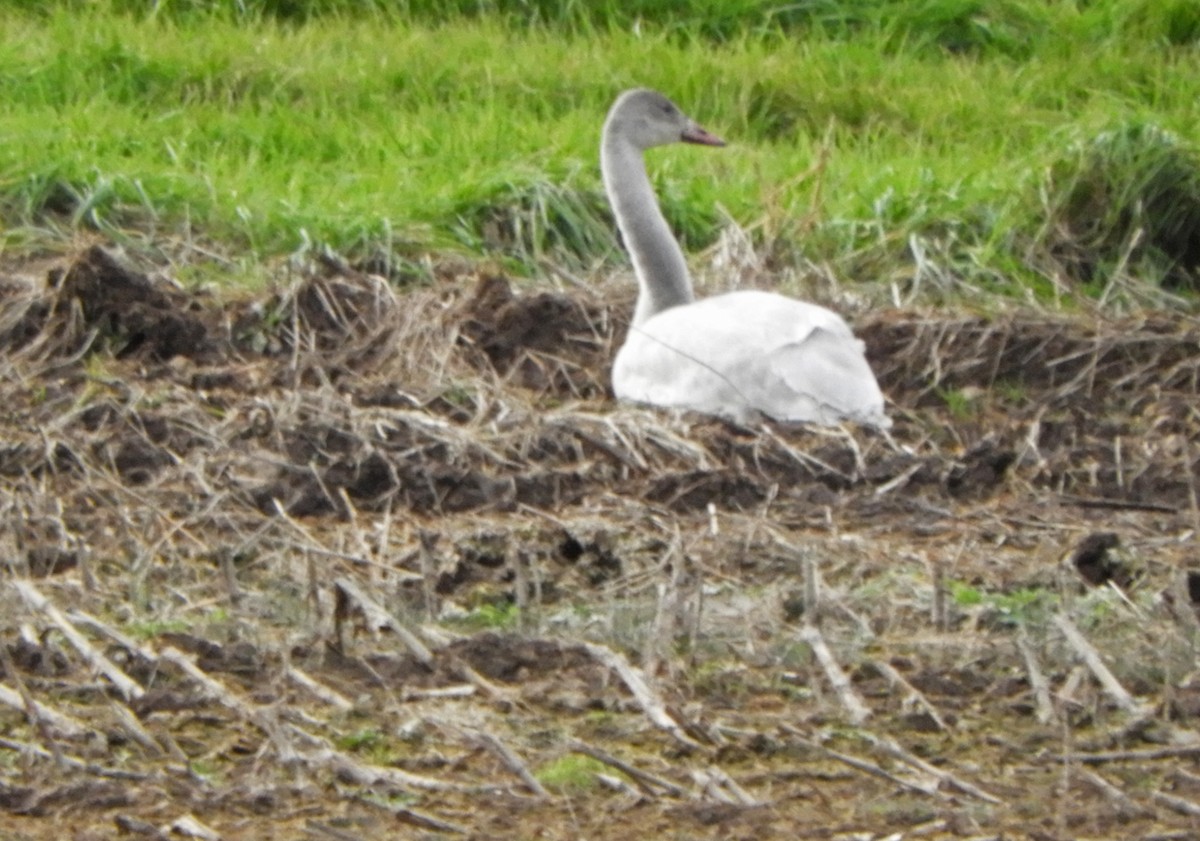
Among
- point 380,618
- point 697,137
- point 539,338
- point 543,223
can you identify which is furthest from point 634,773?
point 543,223

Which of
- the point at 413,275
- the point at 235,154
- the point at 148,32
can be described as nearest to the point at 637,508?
the point at 413,275

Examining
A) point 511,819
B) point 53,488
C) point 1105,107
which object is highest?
point 511,819

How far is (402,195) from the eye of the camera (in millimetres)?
8094

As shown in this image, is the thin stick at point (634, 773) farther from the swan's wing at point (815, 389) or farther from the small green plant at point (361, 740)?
the swan's wing at point (815, 389)

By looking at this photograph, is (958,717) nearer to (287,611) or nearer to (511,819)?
(511,819)

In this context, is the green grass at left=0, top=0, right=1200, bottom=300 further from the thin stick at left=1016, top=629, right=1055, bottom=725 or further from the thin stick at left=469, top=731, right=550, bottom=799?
the thin stick at left=469, top=731, right=550, bottom=799

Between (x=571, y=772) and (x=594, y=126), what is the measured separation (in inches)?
226

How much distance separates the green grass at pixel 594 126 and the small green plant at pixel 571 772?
3.89 metres

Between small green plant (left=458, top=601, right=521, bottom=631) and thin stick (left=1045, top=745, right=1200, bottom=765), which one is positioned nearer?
thin stick (left=1045, top=745, right=1200, bottom=765)

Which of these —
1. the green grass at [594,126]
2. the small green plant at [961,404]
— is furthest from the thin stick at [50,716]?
the green grass at [594,126]

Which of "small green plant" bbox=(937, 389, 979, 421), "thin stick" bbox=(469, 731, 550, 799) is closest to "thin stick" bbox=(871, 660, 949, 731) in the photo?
"thin stick" bbox=(469, 731, 550, 799)

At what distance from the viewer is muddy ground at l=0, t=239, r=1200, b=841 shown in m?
3.46

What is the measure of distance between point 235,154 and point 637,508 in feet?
13.1

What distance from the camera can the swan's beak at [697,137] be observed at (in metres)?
7.44
